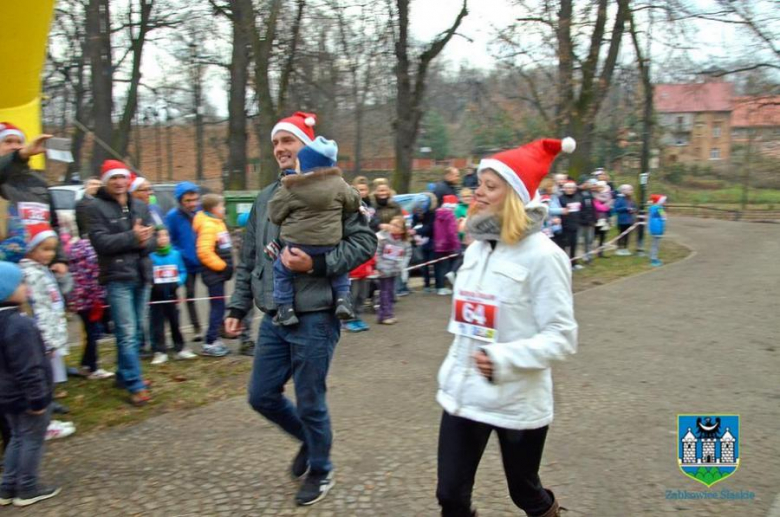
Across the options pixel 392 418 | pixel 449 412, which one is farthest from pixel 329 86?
pixel 449 412

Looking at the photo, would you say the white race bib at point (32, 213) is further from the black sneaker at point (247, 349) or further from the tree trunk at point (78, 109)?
the tree trunk at point (78, 109)

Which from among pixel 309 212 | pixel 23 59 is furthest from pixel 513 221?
pixel 23 59

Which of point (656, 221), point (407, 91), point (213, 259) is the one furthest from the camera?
point (407, 91)

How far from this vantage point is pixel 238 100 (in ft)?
57.8

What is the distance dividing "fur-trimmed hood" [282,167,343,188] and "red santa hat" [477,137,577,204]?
854mm

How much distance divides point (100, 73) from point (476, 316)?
60.8ft

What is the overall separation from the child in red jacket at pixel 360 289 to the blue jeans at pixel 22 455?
4.63 metres

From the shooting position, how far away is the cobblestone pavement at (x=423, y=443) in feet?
12.5

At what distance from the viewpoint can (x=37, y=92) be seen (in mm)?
7801

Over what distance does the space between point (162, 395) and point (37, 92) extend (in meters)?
4.29

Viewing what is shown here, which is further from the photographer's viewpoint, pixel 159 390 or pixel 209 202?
pixel 209 202

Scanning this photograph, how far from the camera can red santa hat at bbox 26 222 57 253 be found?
4.70 metres

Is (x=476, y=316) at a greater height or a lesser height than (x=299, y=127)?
lesser

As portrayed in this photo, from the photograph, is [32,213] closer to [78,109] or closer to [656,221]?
[656,221]
